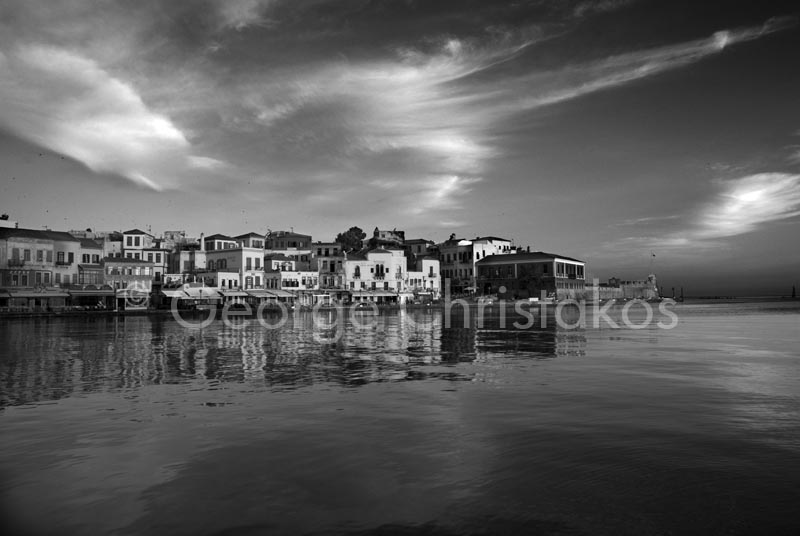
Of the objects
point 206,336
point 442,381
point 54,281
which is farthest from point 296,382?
point 54,281

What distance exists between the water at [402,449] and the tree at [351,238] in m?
102

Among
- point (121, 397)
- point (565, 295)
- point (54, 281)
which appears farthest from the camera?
point (565, 295)

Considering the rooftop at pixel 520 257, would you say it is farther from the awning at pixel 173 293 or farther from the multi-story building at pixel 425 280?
the awning at pixel 173 293

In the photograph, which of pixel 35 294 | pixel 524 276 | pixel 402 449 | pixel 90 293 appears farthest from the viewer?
pixel 524 276

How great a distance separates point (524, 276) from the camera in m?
115

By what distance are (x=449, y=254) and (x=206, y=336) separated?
91.5 m

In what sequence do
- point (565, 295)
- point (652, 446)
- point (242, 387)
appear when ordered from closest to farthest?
1. point (652, 446)
2. point (242, 387)
3. point (565, 295)

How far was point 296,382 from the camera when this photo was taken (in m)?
17.8

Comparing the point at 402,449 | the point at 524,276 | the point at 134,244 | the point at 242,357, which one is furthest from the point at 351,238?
the point at 402,449

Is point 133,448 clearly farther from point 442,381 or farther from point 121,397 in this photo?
point 442,381

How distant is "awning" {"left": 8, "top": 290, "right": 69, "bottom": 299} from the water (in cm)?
5327

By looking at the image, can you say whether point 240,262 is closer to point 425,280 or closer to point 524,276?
point 425,280

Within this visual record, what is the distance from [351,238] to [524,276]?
37130mm

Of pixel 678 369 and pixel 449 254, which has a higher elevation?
pixel 449 254
